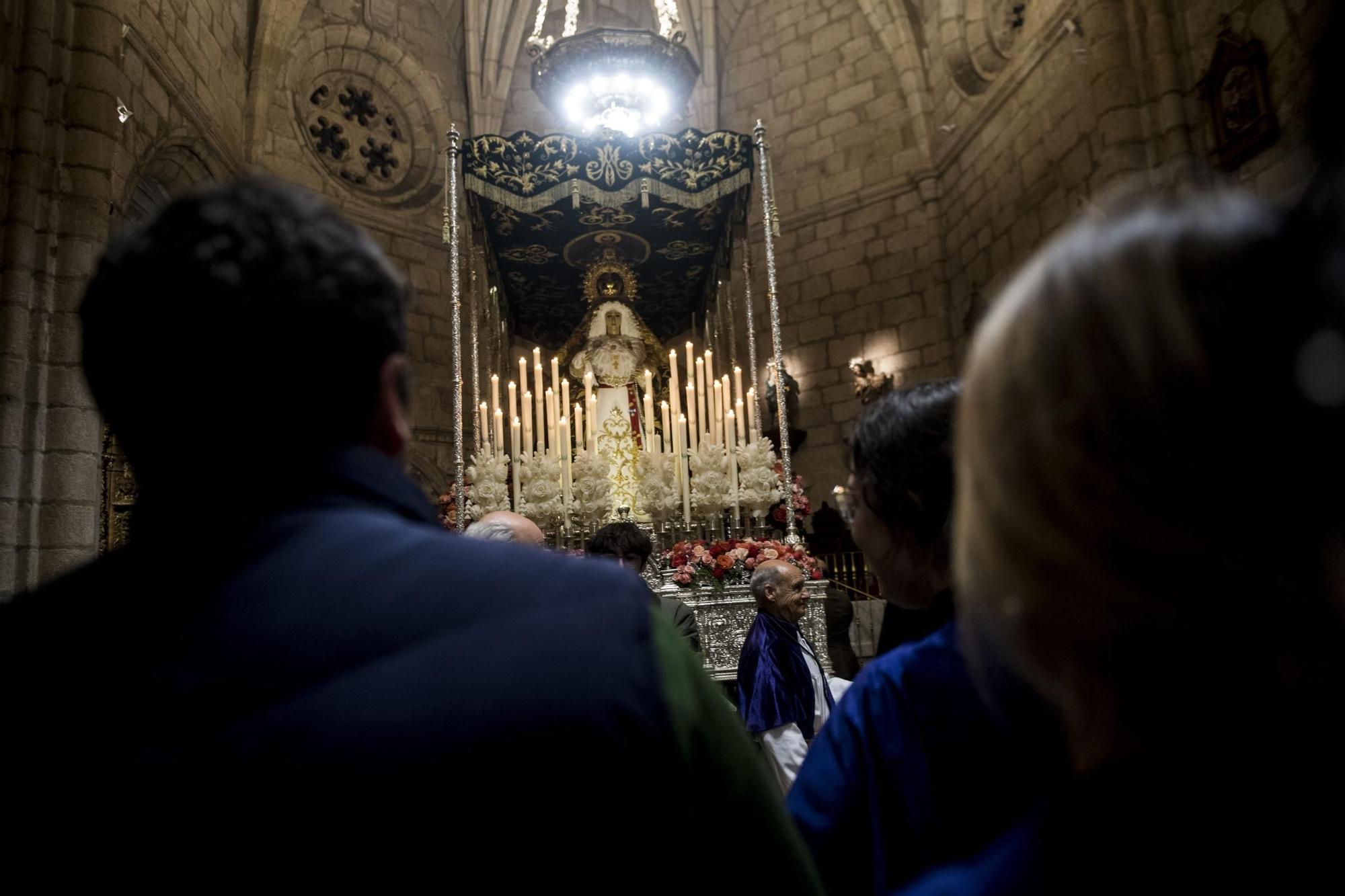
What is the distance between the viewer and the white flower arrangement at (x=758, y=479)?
578 cm


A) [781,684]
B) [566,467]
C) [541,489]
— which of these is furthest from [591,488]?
[781,684]

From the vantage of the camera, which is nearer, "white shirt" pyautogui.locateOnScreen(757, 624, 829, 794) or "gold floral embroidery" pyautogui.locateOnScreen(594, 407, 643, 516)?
"white shirt" pyautogui.locateOnScreen(757, 624, 829, 794)

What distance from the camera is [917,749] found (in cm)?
129

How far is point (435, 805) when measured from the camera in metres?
0.67

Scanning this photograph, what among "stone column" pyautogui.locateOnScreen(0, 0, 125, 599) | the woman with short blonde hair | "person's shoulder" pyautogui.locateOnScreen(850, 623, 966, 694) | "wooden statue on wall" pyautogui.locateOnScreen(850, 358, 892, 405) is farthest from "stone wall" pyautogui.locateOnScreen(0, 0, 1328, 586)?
the woman with short blonde hair

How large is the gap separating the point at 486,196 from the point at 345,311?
22.0 feet

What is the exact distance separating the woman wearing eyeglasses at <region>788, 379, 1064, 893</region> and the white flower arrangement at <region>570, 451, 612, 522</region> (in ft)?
14.7

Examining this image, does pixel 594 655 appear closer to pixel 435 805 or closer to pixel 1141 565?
pixel 435 805

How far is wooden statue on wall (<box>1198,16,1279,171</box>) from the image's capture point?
20.4 ft

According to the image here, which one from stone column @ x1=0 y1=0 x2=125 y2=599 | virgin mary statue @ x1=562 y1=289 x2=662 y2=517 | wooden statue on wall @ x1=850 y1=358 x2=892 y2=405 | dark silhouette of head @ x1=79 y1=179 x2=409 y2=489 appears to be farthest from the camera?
wooden statue on wall @ x1=850 y1=358 x2=892 y2=405

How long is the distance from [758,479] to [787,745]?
2503mm

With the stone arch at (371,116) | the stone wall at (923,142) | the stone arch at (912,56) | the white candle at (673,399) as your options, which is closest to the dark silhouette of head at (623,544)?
the white candle at (673,399)

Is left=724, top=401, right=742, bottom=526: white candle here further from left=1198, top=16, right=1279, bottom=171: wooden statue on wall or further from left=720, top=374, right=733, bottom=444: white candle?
left=1198, top=16, right=1279, bottom=171: wooden statue on wall

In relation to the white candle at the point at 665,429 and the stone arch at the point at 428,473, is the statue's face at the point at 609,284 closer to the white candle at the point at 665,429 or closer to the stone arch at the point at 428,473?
the white candle at the point at 665,429
